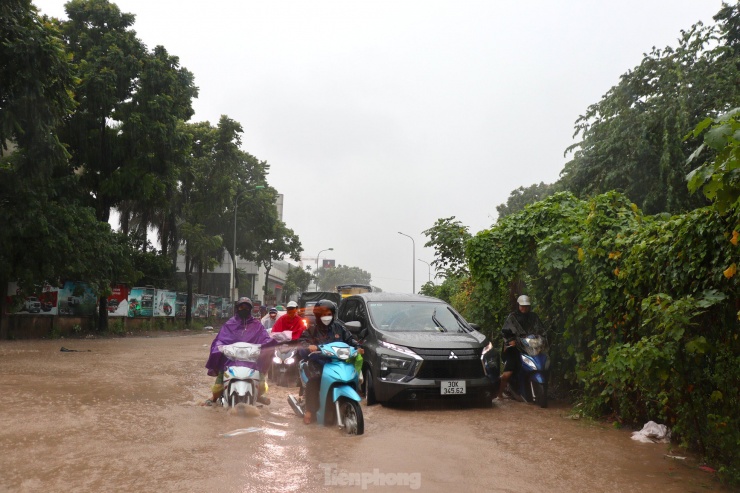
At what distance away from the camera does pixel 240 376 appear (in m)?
→ 8.47

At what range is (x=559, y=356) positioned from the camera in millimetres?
9719

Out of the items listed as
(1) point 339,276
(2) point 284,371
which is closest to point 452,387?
(2) point 284,371

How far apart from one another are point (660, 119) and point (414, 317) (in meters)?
14.7

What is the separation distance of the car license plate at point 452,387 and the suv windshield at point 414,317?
129cm

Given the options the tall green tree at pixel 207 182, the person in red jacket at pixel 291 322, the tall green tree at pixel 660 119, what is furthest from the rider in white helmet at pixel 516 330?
the tall green tree at pixel 207 182

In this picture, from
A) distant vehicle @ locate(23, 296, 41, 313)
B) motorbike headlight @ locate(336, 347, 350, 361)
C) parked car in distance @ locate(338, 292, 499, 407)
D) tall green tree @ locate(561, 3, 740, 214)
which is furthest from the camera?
distant vehicle @ locate(23, 296, 41, 313)

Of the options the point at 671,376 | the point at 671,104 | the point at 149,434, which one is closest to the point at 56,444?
the point at 149,434

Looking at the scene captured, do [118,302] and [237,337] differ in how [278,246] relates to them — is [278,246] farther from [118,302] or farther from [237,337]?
[237,337]

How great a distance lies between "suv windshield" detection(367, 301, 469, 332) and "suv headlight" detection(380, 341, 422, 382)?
883 millimetres

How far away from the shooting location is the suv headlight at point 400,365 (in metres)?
8.80

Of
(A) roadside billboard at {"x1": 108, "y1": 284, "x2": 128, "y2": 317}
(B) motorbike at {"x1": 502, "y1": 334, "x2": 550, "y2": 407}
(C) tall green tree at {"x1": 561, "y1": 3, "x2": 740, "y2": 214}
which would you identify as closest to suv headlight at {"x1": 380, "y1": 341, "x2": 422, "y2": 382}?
(B) motorbike at {"x1": 502, "y1": 334, "x2": 550, "y2": 407}

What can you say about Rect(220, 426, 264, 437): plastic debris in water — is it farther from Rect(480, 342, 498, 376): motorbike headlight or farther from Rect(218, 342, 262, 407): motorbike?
Rect(480, 342, 498, 376): motorbike headlight

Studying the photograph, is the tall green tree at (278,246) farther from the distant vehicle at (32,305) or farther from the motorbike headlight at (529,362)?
the motorbike headlight at (529,362)

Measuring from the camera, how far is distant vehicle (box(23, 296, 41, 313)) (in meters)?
24.1
